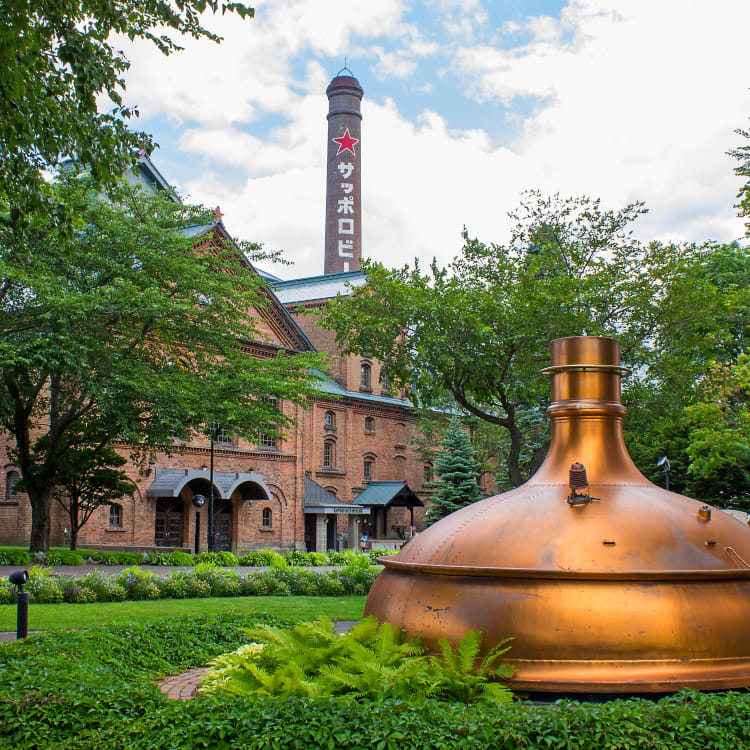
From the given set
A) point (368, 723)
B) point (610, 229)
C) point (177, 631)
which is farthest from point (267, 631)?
point (610, 229)

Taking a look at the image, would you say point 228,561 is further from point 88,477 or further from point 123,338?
point 123,338

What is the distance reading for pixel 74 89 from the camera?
9.50 m

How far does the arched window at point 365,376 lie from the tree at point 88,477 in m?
27.7

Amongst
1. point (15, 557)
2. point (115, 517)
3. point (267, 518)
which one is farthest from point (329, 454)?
point (15, 557)

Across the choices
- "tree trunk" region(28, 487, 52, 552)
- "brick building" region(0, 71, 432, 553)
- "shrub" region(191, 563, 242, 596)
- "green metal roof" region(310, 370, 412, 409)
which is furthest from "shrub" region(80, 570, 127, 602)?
"green metal roof" region(310, 370, 412, 409)

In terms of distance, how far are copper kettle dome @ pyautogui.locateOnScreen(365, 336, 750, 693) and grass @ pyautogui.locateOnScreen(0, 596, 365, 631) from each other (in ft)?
28.8

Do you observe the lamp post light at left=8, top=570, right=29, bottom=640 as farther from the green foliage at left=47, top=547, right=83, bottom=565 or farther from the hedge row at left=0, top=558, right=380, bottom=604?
the green foliage at left=47, top=547, right=83, bottom=565

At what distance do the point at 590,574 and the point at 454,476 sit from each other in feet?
137

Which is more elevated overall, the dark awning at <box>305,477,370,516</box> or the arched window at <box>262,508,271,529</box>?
the dark awning at <box>305,477,370,516</box>

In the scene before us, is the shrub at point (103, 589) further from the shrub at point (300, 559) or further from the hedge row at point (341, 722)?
the hedge row at point (341, 722)

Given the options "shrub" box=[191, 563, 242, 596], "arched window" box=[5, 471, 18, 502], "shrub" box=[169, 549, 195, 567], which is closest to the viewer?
"shrub" box=[191, 563, 242, 596]

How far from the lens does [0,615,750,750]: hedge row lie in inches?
161

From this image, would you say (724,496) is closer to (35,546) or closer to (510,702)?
(35,546)

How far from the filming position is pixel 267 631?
5578 millimetres
